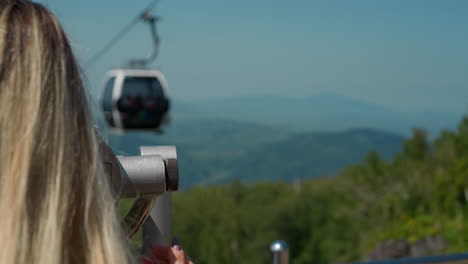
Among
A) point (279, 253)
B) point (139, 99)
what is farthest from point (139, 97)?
point (279, 253)

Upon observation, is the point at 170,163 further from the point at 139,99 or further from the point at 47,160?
the point at 139,99

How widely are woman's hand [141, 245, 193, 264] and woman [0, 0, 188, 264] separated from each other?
0.34 ft

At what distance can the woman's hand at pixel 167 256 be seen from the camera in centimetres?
87

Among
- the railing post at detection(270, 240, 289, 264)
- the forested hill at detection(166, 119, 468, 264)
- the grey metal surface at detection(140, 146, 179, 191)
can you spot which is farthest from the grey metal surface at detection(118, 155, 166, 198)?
the forested hill at detection(166, 119, 468, 264)

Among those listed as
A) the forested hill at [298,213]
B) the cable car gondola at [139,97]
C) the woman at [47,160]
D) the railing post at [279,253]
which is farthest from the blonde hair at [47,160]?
the forested hill at [298,213]

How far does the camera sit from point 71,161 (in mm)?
748

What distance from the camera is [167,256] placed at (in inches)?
35.4

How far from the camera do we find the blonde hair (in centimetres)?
72

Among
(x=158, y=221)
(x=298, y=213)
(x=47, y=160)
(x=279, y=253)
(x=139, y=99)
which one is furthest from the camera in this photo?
(x=298, y=213)

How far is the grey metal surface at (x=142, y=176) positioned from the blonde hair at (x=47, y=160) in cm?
9

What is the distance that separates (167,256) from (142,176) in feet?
0.35

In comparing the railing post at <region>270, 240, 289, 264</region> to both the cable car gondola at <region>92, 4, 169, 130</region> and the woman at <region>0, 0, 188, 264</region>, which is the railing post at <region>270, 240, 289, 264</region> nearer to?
the woman at <region>0, 0, 188, 264</region>

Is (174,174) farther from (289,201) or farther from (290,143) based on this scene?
(290,143)

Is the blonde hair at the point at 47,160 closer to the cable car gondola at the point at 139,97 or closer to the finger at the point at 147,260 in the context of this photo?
the finger at the point at 147,260
